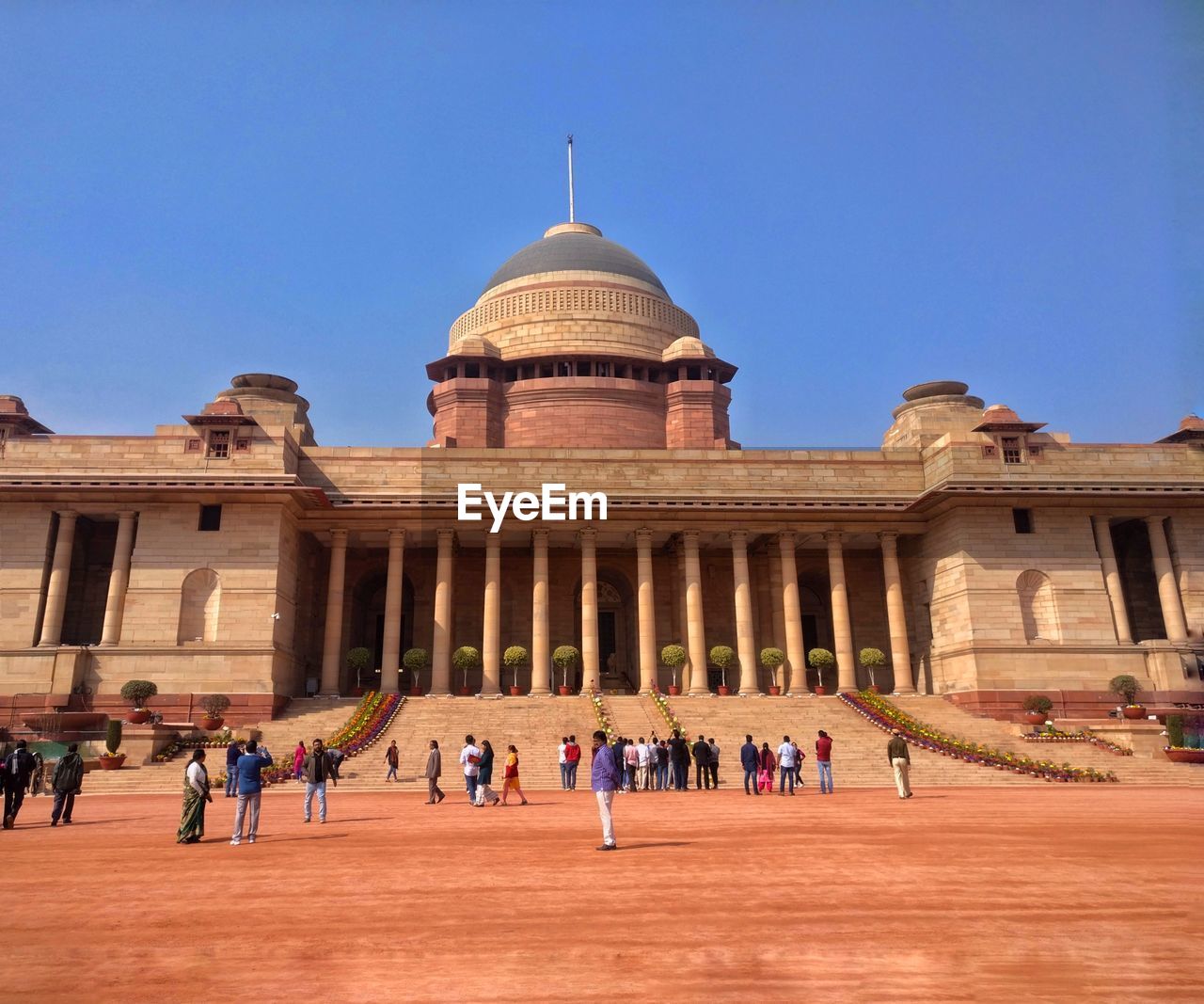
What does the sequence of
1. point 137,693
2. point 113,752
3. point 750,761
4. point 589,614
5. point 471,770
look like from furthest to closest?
point 589,614 → point 137,693 → point 113,752 → point 750,761 → point 471,770

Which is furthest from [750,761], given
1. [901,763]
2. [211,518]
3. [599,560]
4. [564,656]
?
[211,518]

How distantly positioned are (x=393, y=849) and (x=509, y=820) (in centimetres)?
432

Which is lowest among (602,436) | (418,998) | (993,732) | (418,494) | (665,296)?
(418,998)

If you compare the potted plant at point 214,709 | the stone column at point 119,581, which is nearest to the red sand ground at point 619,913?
the potted plant at point 214,709

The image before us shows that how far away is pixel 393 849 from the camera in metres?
13.9

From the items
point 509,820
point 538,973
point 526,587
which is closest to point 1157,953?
point 538,973

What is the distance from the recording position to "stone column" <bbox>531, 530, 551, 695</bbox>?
40.0m

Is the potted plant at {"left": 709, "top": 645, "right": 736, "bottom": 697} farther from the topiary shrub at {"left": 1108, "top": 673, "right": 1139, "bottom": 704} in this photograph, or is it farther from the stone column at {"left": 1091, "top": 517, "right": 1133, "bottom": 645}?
the stone column at {"left": 1091, "top": 517, "right": 1133, "bottom": 645}

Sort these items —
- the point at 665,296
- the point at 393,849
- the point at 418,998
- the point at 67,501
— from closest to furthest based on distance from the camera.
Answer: the point at 418,998
the point at 393,849
the point at 67,501
the point at 665,296

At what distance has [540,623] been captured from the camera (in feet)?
134

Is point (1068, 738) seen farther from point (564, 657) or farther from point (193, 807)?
point (193, 807)

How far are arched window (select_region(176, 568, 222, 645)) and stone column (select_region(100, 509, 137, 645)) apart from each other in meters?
2.27

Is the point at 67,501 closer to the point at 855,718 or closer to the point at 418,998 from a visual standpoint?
the point at 855,718

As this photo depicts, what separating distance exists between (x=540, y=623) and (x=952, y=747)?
58.4 ft
